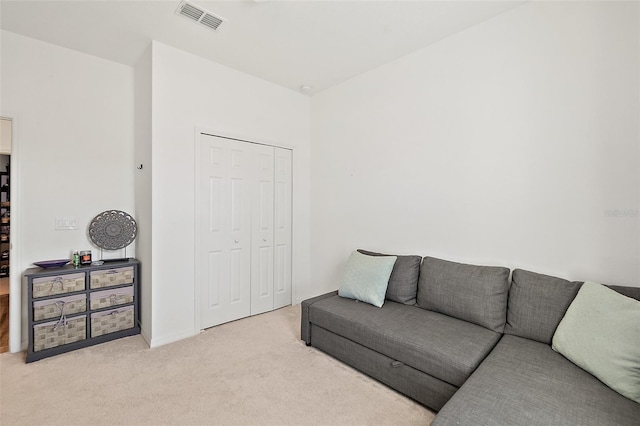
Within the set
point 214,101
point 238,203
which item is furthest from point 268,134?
point 238,203

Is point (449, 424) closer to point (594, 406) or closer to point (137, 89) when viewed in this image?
point (594, 406)

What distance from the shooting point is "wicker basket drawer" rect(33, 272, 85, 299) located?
2330 mm

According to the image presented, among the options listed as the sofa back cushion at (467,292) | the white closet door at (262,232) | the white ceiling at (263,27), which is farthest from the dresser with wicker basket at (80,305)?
the sofa back cushion at (467,292)

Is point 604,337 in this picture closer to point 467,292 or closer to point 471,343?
point 471,343

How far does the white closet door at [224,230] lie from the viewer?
114 inches

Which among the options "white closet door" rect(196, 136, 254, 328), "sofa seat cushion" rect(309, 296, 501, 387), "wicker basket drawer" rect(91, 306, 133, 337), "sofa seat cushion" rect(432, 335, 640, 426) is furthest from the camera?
"white closet door" rect(196, 136, 254, 328)

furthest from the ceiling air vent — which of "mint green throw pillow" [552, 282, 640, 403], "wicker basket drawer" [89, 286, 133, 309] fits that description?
"mint green throw pillow" [552, 282, 640, 403]

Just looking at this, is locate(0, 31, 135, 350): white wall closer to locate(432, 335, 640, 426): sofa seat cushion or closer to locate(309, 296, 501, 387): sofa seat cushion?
locate(309, 296, 501, 387): sofa seat cushion

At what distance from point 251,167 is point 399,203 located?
5.53 ft

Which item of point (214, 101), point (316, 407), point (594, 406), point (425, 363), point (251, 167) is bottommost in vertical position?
point (316, 407)

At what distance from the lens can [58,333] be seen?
94.1 inches

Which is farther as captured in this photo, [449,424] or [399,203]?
[399,203]

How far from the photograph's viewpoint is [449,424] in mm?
1165

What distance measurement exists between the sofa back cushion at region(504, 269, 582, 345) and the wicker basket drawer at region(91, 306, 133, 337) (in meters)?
3.22
